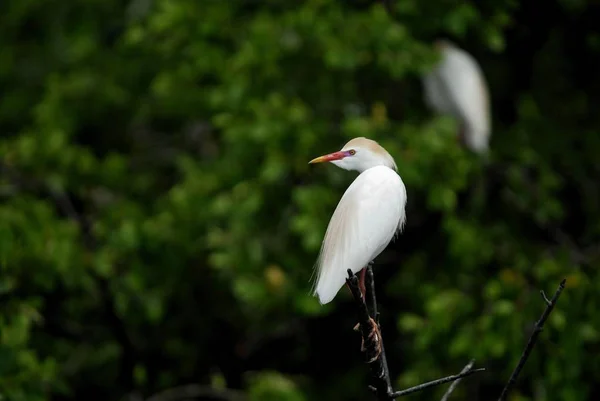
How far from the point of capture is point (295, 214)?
146 inches

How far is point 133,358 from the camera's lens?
4.30m

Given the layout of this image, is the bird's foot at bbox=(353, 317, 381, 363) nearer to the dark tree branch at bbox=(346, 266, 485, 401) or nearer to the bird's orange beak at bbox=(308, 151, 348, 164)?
the dark tree branch at bbox=(346, 266, 485, 401)

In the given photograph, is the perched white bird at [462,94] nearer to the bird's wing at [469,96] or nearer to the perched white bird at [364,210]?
the bird's wing at [469,96]

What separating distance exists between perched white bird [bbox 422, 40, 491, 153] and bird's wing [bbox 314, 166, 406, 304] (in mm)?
2610

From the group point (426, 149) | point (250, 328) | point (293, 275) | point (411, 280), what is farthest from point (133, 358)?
point (426, 149)

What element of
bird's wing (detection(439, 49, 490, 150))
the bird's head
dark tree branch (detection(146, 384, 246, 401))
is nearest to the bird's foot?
the bird's head

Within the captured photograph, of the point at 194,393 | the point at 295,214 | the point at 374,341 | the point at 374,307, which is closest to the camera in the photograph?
the point at 374,341

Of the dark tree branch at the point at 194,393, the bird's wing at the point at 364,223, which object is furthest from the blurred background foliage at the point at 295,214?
the bird's wing at the point at 364,223

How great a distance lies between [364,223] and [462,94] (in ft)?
8.88

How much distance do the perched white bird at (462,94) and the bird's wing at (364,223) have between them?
2.61m

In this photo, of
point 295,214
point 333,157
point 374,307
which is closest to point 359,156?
point 333,157

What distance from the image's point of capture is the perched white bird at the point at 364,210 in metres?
1.54

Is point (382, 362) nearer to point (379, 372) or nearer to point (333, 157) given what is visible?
point (379, 372)

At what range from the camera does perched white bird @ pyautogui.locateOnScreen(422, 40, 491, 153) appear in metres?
4.20
